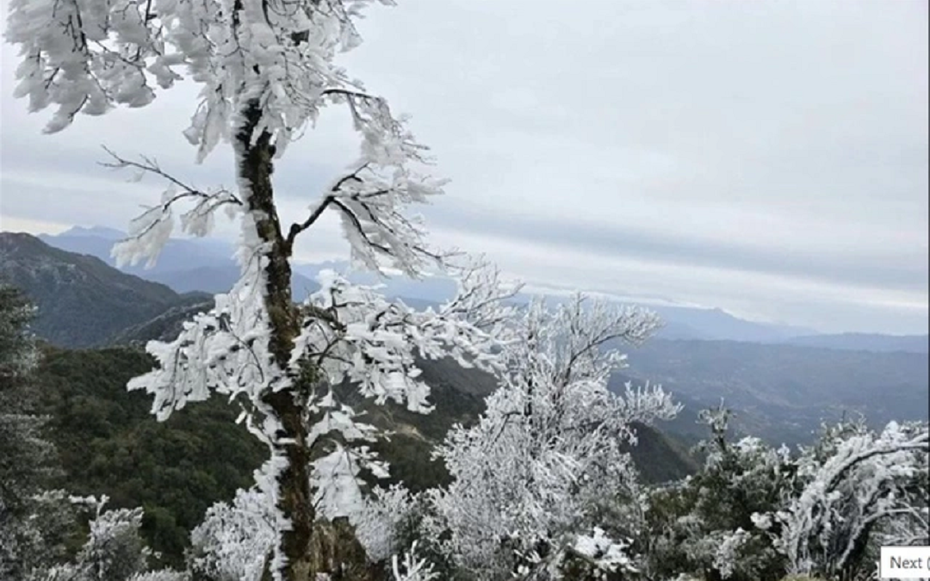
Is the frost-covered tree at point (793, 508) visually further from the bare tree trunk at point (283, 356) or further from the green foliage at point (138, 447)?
the green foliage at point (138, 447)

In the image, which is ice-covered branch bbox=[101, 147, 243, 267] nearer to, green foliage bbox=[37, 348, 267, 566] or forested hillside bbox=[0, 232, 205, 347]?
green foliage bbox=[37, 348, 267, 566]

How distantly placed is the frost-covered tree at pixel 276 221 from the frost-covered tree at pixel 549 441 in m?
9.51

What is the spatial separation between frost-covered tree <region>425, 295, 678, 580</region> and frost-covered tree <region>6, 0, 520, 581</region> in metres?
9.51

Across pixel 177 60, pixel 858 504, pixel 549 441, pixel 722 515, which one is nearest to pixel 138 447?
pixel 549 441

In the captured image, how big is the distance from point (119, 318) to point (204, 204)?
73935 millimetres

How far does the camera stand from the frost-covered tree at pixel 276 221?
131 inches

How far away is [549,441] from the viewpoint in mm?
14820

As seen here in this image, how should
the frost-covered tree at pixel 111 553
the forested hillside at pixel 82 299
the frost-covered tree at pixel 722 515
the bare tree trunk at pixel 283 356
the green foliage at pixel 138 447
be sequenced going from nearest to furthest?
the bare tree trunk at pixel 283 356 → the frost-covered tree at pixel 722 515 → the frost-covered tree at pixel 111 553 → the green foliage at pixel 138 447 → the forested hillside at pixel 82 299

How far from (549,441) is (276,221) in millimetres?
11707

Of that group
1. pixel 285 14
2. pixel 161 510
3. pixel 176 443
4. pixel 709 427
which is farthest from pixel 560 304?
pixel 176 443

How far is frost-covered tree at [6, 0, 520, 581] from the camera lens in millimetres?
3318

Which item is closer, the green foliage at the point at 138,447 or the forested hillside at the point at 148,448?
the green foliage at the point at 138,447

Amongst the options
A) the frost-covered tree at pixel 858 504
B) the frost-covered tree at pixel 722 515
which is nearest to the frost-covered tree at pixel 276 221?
the frost-covered tree at pixel 858 504

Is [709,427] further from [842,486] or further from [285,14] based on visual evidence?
[285,14]
